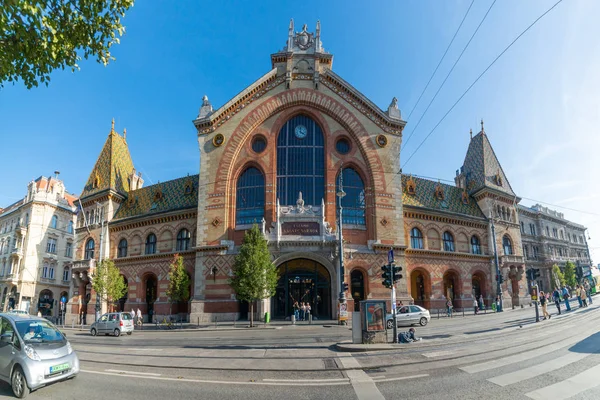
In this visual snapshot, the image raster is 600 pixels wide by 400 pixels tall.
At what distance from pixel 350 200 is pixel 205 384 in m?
25.8

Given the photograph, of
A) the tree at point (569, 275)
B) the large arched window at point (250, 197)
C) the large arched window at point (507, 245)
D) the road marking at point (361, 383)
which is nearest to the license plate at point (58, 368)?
the road marking at point (361, 383)

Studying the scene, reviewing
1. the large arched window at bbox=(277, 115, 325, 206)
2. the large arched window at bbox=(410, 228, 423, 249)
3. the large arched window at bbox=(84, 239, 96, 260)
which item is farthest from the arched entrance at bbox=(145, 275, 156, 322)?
the large arched window at bbox=(410, 228, 423, 249)

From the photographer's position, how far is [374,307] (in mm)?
15273

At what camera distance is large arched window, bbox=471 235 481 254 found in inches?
1539

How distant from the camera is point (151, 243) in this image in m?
37.5

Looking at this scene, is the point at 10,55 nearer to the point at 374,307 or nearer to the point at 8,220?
the point at 374,307

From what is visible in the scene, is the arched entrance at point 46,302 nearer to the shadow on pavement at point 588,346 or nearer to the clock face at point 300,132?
the clock face at point 300,132

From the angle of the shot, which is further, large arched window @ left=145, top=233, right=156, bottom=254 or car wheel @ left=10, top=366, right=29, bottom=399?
large arched window @ left=145, top=233, right=156, bottom=254

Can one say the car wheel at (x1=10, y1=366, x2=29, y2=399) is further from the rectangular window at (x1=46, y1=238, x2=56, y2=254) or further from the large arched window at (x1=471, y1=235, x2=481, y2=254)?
the rectangular window at (x1=46, y1=238, x2=56, y2=254)

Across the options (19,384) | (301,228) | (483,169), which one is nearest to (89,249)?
(301,228)

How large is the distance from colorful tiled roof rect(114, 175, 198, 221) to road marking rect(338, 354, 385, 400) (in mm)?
27755

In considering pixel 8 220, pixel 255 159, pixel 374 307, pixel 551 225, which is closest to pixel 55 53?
pixel 374 307

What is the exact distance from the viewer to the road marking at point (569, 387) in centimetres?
770

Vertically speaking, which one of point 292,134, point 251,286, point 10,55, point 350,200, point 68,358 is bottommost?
point 68,358
